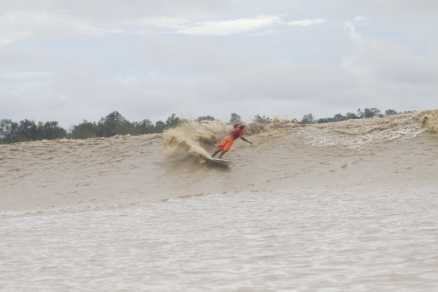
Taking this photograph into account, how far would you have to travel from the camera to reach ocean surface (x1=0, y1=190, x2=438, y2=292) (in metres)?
6.37

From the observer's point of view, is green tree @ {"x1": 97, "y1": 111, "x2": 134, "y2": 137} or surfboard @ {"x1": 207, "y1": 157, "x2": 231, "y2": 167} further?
green tree @ {"x1": 97, "y1": 111, "x2": 134, "y2": 137}

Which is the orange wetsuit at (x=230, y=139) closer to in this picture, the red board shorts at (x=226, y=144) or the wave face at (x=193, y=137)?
the red board shorts at (x=226, y=144)

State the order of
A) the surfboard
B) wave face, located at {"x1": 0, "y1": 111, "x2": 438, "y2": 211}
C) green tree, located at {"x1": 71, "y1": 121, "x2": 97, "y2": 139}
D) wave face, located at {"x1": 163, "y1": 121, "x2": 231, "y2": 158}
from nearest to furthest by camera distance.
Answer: wave face, located at {"x1": 0, "y1": 111, "x2": 438, "y2": 211} → the surfboard → wave face, located at {"x1": 163, "y1": 121, "x2": 231, "y2": 158} → green tree, located at {"x1": 71, "y1": 121, "x2": 97, "y2": 139}

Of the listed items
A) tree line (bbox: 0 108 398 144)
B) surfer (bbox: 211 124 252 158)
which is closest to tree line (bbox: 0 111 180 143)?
tree line (bbox: 0 108 398 144)

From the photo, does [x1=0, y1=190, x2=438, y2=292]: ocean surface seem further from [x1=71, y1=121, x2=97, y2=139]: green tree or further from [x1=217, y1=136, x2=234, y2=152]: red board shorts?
[x1=71, y1=121, x2=97, y2=139]: green tree

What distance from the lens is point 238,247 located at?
8250 mm

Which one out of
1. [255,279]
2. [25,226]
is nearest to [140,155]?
[25,226]

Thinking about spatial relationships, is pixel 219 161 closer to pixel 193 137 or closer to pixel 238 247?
pixel 193 137

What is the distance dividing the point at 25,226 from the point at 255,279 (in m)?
6.31

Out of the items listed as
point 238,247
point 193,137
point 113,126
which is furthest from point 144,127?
point 238,247

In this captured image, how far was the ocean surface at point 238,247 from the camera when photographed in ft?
20.9

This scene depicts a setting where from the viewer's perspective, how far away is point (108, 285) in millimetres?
6691

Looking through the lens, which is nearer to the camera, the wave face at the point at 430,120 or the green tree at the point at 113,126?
the wave face at the point at 430,120

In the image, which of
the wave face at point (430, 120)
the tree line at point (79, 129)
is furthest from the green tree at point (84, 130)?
the wave face at point (430, 120)
